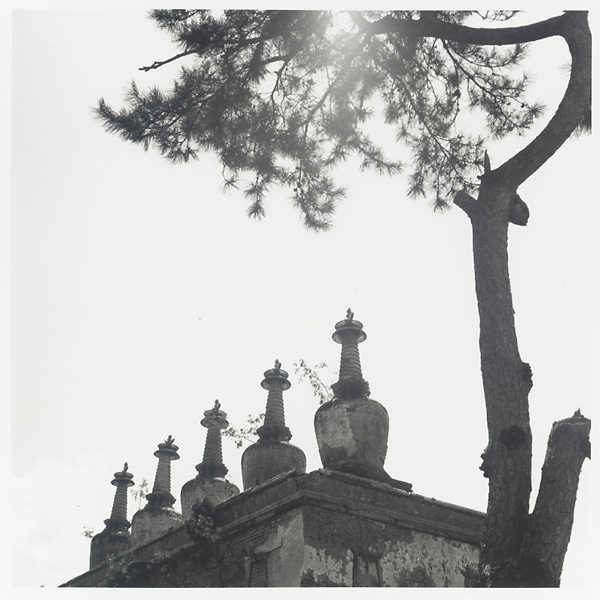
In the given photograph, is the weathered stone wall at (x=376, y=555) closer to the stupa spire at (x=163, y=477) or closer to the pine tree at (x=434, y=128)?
the pine tree at (x=434, y=128)

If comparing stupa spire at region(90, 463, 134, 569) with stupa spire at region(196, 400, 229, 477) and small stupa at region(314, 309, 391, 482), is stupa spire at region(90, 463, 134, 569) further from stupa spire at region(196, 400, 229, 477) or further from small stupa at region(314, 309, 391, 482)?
small stupa at region(314, 309, 391, 482)

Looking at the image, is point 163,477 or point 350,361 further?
point 163,477

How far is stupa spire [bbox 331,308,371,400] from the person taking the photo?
Result: 42.3 ft

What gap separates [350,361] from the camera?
13.7 m

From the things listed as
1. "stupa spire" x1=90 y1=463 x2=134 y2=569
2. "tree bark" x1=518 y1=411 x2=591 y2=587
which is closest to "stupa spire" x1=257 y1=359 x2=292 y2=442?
"stupa spire" x1=90 y1=463 x2=134 y2=569

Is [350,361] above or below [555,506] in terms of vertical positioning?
above

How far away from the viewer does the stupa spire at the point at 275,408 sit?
46.4 ft

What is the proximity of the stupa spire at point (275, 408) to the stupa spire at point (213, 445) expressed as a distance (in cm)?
254

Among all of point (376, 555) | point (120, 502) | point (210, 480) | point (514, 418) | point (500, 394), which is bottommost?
point (376, 555)

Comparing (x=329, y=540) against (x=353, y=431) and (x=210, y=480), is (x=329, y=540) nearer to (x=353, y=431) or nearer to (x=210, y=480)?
(x=353, y=431)

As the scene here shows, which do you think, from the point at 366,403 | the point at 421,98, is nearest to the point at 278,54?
the point at 421,98

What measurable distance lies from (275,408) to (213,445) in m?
3.24

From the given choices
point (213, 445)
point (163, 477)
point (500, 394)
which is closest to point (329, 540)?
point (500, 394)

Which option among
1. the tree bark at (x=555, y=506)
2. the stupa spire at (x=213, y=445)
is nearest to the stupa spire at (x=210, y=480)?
the stupa spire at (x=213, y=445)
